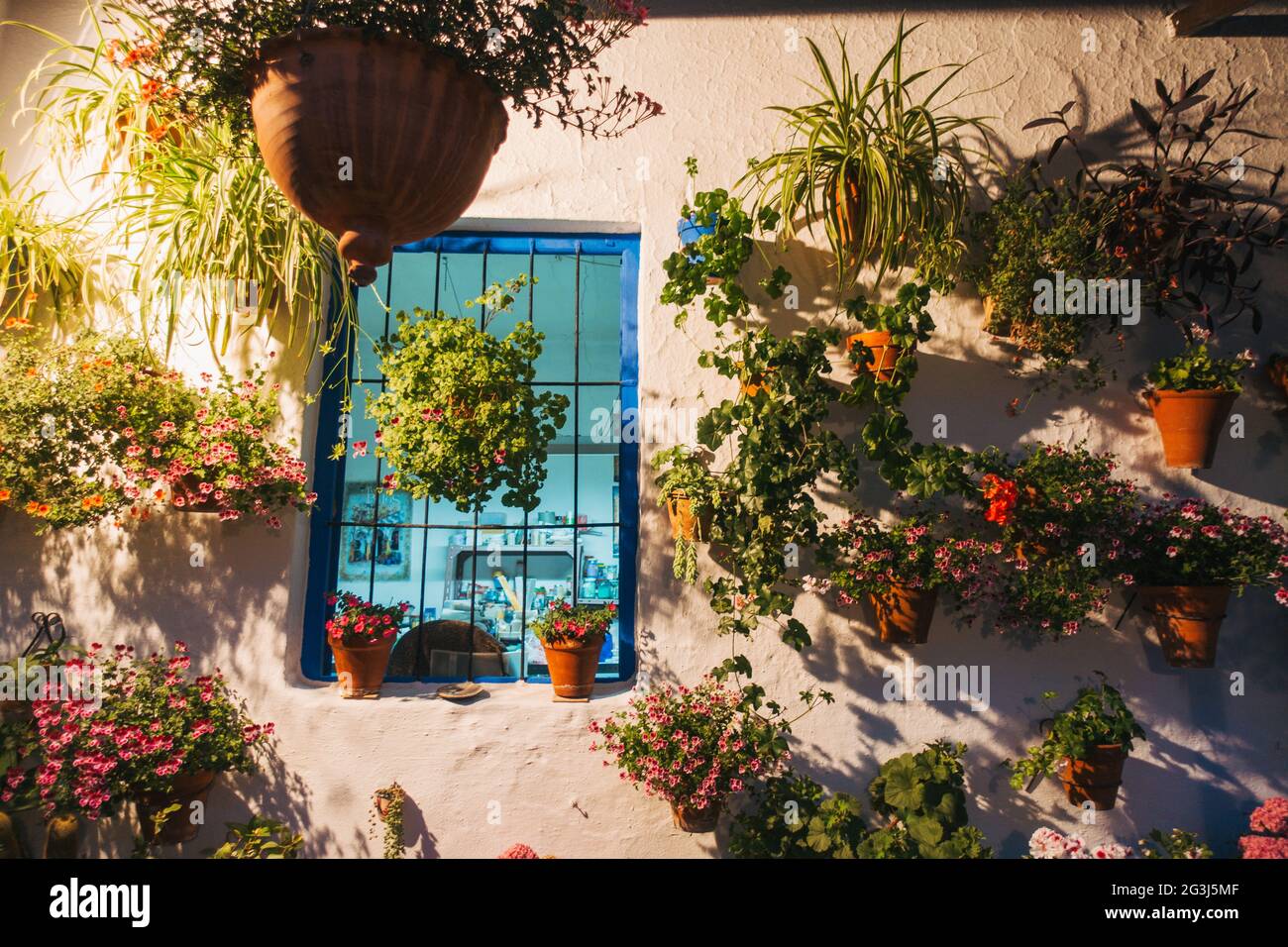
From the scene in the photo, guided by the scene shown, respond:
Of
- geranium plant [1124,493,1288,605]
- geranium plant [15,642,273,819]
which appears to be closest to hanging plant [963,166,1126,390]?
geranium plant [1124,493,1288,605]

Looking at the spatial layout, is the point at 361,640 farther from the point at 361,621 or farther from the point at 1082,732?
the point at 1082,732

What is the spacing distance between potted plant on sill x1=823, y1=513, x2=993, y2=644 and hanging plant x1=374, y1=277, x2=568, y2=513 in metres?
1.07

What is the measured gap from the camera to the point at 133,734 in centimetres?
250

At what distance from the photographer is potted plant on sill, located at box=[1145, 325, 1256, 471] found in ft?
9.17

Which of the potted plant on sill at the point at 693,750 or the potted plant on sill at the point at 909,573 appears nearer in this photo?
the potted plant on sill at the point at 693,750

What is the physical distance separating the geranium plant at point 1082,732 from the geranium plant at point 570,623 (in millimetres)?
1486

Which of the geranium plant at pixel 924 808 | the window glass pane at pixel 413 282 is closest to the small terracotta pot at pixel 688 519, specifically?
the geranium plant at pixel 924 808

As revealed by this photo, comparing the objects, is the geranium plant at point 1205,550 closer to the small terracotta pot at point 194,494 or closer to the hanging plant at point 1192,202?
the hanging plant at point 1192,202

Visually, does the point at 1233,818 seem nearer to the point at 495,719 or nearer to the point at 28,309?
the point at 495,719

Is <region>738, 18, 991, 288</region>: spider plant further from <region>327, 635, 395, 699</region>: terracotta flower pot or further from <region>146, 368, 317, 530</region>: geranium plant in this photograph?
<region>327, 635, 395, 699</region>: terracotta flower pot

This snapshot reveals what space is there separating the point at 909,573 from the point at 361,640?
188 cm

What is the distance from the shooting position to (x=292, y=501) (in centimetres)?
292

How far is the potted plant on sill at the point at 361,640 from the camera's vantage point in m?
2.78
